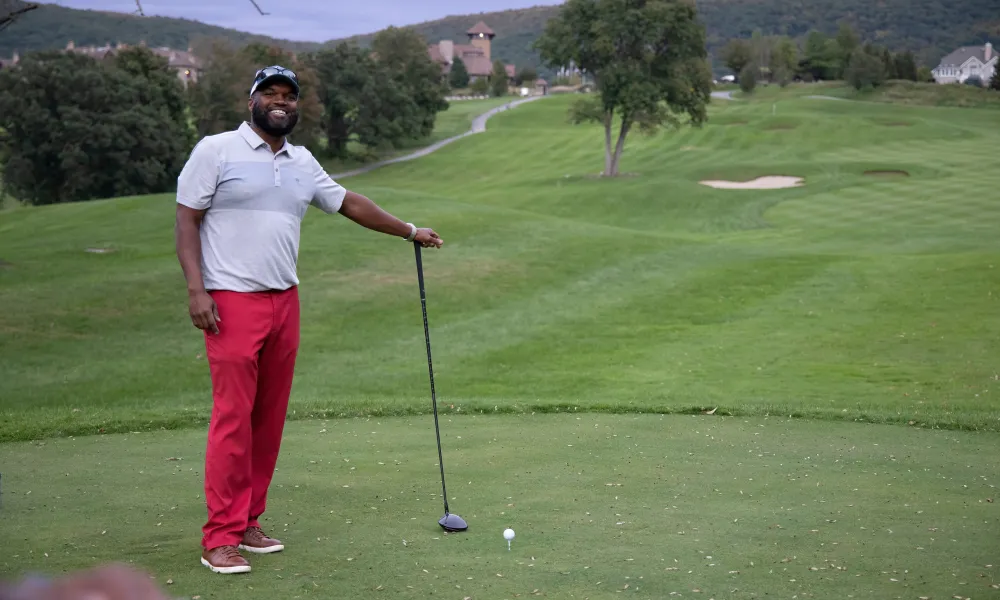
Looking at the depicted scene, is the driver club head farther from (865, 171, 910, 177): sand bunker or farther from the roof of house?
the roof of house

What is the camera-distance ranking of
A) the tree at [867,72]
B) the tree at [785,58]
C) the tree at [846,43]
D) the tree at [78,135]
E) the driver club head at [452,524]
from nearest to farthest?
the driver club head at [452,524] → the tree at [78,135] → the tree at [867,72] → the tree at [846,43] → the tree at [785,58]

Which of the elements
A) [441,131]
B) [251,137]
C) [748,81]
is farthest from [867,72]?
[251,137]

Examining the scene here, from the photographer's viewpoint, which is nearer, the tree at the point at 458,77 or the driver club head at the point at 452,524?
the driver club head at the point at 452,524

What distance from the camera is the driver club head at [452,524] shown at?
561cm

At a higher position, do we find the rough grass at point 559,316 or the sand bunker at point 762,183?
the rough grass at point 559,316

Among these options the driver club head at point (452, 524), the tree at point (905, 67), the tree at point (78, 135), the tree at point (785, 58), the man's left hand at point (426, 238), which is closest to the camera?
the driver club head at point (452, 524)

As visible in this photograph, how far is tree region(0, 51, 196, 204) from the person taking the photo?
50156mm

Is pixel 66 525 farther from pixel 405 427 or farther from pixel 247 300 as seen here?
pixel 405 427

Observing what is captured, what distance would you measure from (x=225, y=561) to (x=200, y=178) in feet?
6.23

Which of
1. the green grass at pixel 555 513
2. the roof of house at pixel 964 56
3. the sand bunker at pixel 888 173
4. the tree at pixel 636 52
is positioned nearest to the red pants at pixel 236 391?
the green grass at pixel 555 513

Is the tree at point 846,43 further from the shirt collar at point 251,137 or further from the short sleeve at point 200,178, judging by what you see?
the short sleeve at point 200,178

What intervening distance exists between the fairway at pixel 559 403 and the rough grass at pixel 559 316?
0.08m

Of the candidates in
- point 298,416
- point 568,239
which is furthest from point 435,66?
point 298,416

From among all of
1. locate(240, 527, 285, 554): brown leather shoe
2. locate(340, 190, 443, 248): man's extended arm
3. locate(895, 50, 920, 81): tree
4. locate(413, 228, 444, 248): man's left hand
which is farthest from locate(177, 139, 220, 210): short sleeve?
locate(895, 50, 920, 81): tree
